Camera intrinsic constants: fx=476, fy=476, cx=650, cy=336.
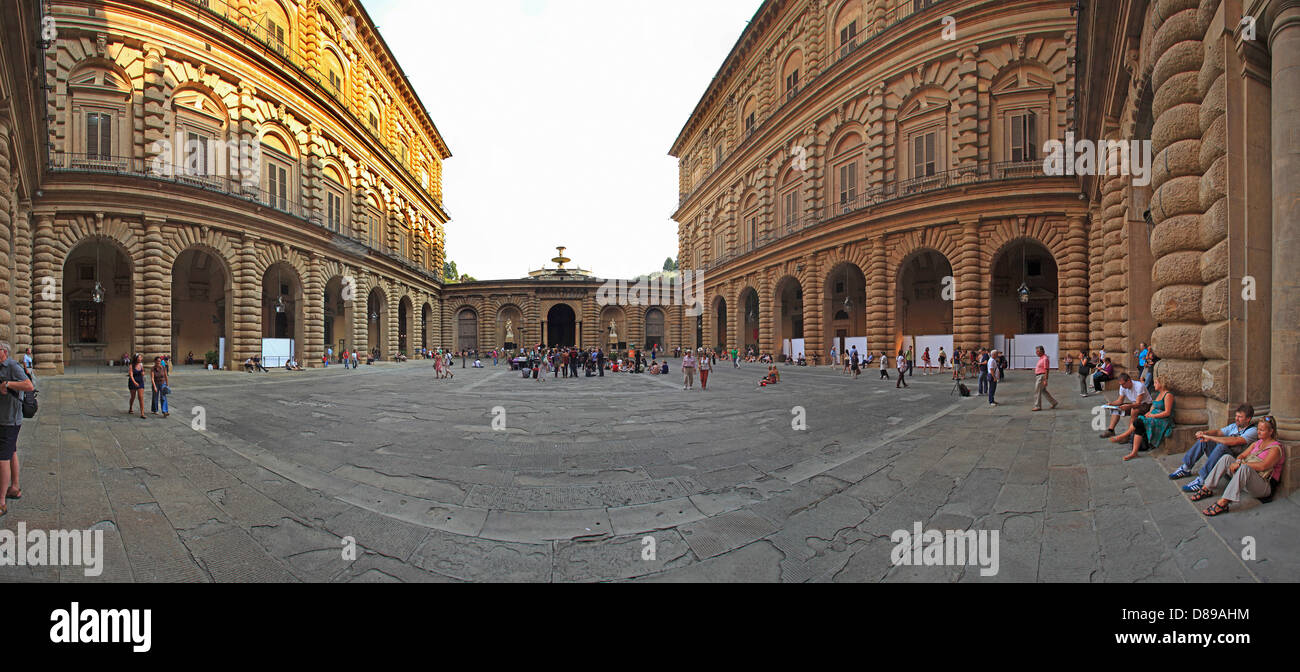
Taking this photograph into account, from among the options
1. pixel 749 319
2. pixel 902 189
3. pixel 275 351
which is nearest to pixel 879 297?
pixel 902 189

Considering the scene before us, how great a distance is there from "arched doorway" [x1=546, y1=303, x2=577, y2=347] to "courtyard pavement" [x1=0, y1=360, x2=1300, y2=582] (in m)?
40.6

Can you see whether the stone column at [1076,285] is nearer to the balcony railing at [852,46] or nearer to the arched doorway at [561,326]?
the balcony railing at [852,46]

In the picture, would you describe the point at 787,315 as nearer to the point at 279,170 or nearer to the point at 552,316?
the point at 552,316

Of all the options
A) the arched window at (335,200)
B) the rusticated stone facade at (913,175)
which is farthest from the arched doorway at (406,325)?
the rusticated stone facade at (913,175)

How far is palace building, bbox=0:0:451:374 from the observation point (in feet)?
56.5

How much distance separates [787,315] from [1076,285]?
15.1m

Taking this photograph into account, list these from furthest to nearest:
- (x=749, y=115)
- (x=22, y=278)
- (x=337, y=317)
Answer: (x=749, y=115)
(x=337, y=317)
(x=22, y=278)

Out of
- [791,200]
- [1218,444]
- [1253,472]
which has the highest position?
[791,200]

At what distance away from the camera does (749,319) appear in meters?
35.3

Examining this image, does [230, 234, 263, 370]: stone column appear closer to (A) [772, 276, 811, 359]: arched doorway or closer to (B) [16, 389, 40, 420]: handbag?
(B) [16, 389, 40, 420]: handbag

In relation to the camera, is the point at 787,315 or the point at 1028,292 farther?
the point at 787,315

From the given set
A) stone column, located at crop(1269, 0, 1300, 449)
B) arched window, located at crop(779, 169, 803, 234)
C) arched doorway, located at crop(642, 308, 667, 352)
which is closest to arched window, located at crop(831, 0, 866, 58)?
arched window, located at crop(779, 169, 803, 234)

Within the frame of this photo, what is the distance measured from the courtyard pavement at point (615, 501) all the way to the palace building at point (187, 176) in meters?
10.2

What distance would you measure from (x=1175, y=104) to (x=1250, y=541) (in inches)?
218
